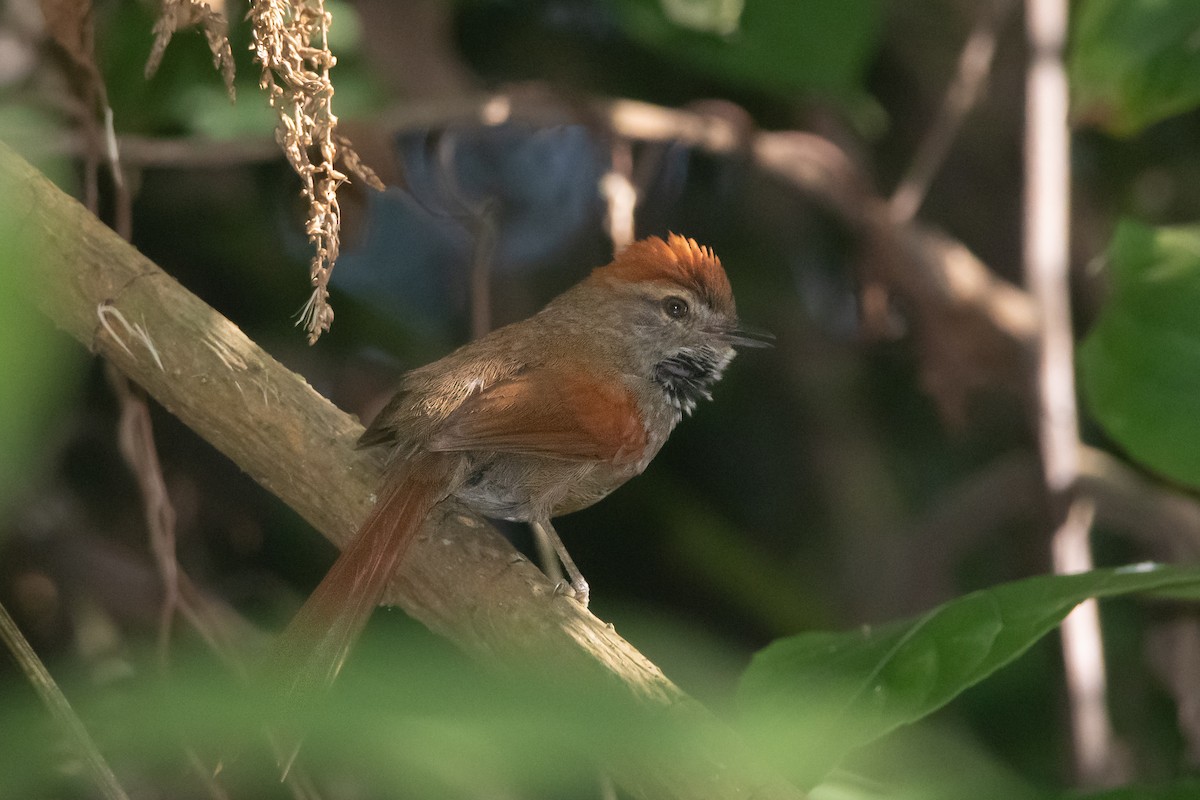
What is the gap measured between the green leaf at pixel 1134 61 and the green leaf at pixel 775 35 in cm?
63

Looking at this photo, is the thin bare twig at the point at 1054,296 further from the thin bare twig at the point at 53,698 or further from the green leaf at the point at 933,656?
the thin bare twig at the point at 53,698

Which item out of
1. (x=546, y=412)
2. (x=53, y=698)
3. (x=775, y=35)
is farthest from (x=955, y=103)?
(x=53, y=698)

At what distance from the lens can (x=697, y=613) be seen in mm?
4062

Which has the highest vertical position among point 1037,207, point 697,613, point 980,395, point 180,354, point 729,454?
point 980,395

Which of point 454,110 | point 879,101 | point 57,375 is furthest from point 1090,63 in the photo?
point 57,375

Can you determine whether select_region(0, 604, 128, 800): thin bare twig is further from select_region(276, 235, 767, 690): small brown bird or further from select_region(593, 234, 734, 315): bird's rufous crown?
select_region(593, 234, 734, 315): bird's rufous crown

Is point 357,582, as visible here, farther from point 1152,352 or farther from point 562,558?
point 1152,352

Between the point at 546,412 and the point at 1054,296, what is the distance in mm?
1335

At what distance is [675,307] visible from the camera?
9.66 ft

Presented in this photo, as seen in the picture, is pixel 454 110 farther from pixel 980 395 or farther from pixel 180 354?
pixel 980 395

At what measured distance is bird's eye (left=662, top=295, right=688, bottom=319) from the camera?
2934 mm

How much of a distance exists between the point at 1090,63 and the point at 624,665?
191cm

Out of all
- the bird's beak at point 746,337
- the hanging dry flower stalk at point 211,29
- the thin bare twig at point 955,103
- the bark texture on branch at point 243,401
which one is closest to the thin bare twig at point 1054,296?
the thin bare twig at point 955,103

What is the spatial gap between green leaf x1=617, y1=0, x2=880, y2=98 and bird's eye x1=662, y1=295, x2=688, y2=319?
0.84 metres
